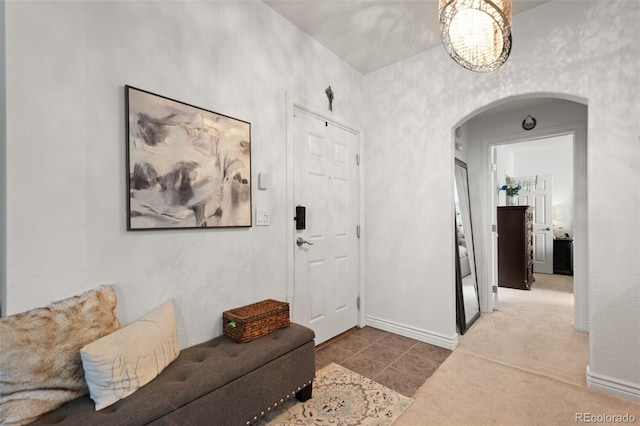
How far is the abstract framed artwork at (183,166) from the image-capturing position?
5.19 feet

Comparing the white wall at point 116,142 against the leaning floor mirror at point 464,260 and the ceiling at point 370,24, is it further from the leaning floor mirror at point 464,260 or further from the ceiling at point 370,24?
the leaning floor mirror at point 464,260

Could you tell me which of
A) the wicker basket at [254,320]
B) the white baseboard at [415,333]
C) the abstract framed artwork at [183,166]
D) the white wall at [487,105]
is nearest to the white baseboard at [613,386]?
the white wall at [487,105]

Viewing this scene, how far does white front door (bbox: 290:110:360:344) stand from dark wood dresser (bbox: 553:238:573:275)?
5209mm

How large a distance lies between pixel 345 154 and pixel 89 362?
254 cm

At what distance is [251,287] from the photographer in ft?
7.09

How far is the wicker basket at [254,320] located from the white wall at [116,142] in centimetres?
13

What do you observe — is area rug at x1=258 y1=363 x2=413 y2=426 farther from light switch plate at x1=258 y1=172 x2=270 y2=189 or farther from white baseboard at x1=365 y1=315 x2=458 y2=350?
light switch plate at x1=258 y1=172 x2=270 y2=189

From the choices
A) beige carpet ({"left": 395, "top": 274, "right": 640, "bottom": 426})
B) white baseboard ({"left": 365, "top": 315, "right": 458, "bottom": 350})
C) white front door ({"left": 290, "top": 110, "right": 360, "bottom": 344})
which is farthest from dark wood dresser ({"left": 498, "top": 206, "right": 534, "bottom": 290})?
white front door ({"left": 290, "top": 110, "right": 360, "bottom": 344})

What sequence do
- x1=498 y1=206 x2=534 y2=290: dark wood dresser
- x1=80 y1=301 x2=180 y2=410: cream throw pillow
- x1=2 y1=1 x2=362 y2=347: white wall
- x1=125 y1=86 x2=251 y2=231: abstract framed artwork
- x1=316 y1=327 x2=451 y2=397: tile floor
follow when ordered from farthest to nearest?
1. x1=498 y1=206 x2=534 y2=290: dark wood dresser
2. x1=316 y1=327 x2=451 y2=397: tile floor
3. x1=125 y1=86 x2=251 y2=231: abstract framed artwork
4. x1=2 y1=1 x2=362 y2=347: white wall
5. x1=80 y1=301 x2=180 y2=410: cream throw pillow

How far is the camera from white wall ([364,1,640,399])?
197 cm

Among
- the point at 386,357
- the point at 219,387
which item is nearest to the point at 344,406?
the point at 386,357

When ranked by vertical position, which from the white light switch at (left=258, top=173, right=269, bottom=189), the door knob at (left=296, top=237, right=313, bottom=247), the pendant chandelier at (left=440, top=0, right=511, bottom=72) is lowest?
the door knob at (left=296, top=237, right=313, bottom=247)

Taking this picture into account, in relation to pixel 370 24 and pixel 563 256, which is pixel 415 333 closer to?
pixel 370 24

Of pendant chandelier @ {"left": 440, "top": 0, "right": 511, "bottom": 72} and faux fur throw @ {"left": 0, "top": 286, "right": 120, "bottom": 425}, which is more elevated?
pendant chandelier @ {"left": 440, "top": 0, "right": 511, "bottom": 72}
